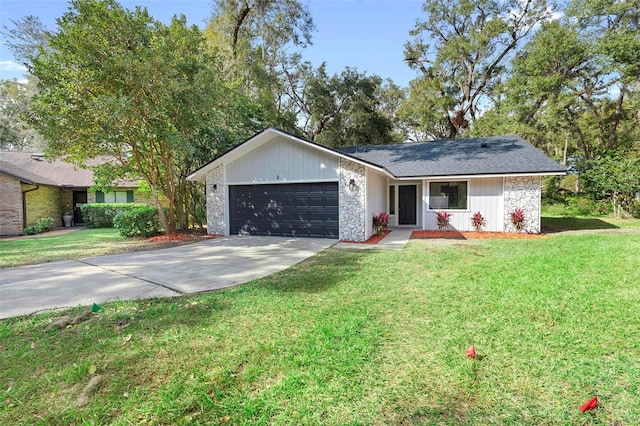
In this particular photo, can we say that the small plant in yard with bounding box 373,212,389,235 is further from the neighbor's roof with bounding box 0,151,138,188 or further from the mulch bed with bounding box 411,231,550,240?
the neighbor's roof with bounding box 0,151,138,188

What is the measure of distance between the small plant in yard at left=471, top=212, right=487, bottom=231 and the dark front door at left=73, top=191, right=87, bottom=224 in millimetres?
21248

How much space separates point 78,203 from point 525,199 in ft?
77.0

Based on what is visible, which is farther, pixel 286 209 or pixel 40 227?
pixel 40 227

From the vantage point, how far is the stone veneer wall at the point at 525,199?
11391 millimetres

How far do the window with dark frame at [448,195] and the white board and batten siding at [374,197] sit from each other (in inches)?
80.7

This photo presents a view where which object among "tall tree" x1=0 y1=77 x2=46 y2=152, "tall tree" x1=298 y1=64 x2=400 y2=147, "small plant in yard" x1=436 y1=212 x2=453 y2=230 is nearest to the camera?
"small plant in yard" x1=436 y1=212 x2=453 y2=230

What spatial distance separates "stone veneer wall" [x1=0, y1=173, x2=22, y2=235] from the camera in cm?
1435

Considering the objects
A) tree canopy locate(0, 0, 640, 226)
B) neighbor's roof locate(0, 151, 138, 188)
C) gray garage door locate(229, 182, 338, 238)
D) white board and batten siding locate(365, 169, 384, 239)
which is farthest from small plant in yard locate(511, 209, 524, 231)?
neighbor's roof locate(0, 151, 138, 188)

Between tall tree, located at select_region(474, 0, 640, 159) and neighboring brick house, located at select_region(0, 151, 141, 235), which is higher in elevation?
tall tree, located at select_region(474, 0, 640, 159)

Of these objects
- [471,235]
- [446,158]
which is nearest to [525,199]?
[471,235]

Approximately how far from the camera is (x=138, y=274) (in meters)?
6.27

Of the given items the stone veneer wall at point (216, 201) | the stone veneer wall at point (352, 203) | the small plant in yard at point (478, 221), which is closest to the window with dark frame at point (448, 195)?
the small plant in yard at point (478, 221)

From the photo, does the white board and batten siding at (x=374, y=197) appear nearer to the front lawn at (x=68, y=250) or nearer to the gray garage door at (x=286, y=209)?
the gray garage door at (x=286, y=209)

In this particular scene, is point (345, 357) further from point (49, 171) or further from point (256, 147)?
point (49, 171)
